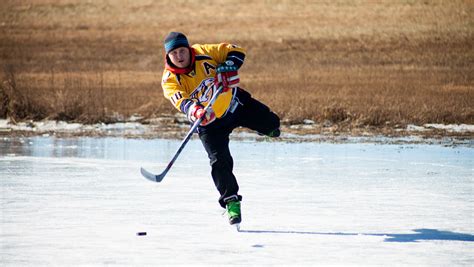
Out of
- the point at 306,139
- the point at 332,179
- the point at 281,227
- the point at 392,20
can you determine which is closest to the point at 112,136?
the point at 306,139

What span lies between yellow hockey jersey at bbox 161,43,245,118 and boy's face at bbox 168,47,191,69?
5 centimetres

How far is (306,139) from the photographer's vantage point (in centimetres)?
1120

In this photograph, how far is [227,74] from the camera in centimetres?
595

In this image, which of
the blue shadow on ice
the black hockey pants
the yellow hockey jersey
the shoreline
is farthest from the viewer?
the shoreline

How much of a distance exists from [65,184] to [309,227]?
2554 mm

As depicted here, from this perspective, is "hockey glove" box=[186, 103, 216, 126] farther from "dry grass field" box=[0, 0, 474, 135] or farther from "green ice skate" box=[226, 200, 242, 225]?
"dry grass field" box=[0, 0, 474, 135]

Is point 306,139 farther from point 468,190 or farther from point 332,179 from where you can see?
point 468,190

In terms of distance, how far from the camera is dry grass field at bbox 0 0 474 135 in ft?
44.2

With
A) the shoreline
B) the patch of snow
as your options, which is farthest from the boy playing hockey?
the patch of snow

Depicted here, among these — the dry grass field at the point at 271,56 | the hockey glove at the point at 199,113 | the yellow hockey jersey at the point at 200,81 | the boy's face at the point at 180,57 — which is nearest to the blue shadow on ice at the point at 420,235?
the hockey glove at the point at 199,113

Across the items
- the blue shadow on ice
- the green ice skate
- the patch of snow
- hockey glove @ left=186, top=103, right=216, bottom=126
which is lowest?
the blue shadow on ice

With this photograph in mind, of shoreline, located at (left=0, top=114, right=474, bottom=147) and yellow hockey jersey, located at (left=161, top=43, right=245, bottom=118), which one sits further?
shoreline, located at (left=0, top=114, right=474, bottom=147)

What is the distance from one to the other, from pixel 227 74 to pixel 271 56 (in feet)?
76.0

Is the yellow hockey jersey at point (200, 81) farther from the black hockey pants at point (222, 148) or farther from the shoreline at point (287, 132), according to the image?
the shoreline at point (287, 132)
